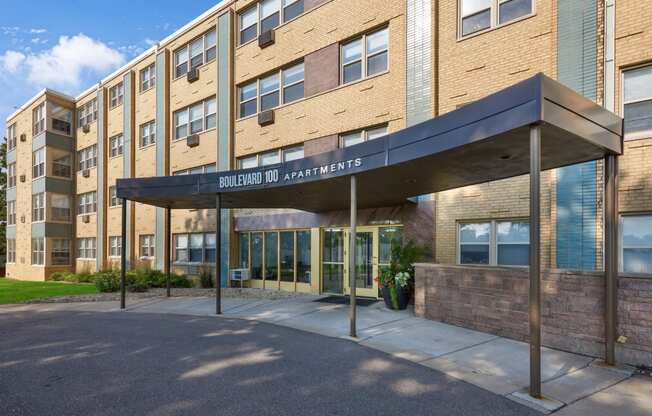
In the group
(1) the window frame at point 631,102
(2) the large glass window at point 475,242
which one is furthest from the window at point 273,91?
(1) the window frame at point 631,102

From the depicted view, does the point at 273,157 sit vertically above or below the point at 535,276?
above

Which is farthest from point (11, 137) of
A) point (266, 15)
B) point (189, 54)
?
point (266, 15)

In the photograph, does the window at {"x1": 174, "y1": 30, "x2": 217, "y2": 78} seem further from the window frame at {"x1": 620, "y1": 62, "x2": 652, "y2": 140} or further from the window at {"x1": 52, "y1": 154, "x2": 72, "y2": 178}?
the window frame at {"x1": 620, "y1": 62, "x2": 652, "y2": 140}

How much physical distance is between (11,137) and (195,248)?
26.8 m

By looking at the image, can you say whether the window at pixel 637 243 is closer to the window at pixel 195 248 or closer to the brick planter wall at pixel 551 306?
the brick planter wall at pixel 551 306

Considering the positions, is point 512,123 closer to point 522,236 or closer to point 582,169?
point 582,169

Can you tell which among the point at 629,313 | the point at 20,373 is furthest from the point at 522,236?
the point at 20,373

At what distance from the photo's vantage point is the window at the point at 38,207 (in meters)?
29.5

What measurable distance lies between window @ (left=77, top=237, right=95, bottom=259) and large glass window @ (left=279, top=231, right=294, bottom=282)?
18588 mm

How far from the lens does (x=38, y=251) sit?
1176 inches

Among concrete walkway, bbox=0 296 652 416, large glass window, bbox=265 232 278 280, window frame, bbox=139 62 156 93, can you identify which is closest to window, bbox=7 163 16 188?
window frame, bbox=139 62 156 93

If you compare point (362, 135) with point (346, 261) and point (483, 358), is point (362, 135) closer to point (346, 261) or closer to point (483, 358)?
point (346, 261)

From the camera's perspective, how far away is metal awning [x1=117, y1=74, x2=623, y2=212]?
5.33 meters

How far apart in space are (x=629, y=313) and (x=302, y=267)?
37.3 feet
